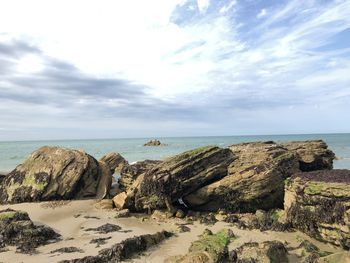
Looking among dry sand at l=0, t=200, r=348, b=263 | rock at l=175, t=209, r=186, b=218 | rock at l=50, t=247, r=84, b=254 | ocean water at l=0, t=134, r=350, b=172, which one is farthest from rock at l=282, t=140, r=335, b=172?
ocean water at l=0, t=134, r=350, b=172

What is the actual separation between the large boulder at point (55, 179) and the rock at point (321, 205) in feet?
31.1

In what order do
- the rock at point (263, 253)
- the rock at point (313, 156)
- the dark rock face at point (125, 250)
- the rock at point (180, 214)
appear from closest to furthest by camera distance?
the rock at point (263, 253), the dark rock face at point (125, 250), the rock at point (180, 214), the rock at point (313, 156)

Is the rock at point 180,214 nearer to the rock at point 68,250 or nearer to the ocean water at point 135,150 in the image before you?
the rock at point 68,250

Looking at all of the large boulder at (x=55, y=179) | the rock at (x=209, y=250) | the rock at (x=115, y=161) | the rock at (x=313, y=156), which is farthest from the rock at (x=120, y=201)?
the rock at (x=115, y=161)

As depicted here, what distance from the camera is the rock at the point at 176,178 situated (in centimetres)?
1458

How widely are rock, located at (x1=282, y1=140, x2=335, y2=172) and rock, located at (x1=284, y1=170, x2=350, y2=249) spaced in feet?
15.1

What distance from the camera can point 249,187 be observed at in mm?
13977

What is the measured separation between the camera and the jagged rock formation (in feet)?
47.9

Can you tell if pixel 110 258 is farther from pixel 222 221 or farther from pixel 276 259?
pixel 222 221

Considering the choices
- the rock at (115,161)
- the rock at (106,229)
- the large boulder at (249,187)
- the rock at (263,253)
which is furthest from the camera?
the rock at (115,161)

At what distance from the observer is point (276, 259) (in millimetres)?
8789

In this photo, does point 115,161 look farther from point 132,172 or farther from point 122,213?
point 122,213

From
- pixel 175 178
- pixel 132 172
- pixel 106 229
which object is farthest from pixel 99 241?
pixel 132 172

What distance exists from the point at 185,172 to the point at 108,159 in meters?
13.1
